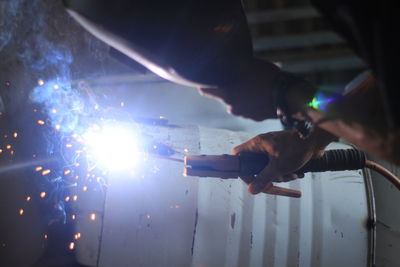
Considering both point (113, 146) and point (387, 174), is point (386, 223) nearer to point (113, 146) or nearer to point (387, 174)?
point (387, 174)

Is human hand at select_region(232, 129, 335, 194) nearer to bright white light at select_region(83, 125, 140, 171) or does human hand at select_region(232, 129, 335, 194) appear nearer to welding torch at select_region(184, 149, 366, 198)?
welding torch at select_region(184, 149, 366, 198)

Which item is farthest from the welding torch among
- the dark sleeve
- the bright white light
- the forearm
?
the dark sleeve

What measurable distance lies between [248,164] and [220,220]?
0.24 metres

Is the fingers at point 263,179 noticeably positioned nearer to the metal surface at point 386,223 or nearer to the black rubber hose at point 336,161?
the black rubber hose at point 336,161

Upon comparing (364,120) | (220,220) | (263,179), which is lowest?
(220,220)

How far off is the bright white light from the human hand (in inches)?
16.4

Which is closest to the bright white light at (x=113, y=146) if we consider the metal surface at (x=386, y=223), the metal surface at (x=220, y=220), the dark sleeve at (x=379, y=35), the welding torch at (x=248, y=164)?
the metal surface at (x=220, y=220)

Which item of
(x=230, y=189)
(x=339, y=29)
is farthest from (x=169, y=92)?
(x=339, y=29)

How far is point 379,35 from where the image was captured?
1.82ft

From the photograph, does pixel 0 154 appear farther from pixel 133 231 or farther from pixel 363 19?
pixel 363 19

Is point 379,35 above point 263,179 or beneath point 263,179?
above

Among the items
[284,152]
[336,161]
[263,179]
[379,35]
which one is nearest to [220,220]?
[263,179]

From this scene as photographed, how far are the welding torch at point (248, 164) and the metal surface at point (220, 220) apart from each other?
0.11 m

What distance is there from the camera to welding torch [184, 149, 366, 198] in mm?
1169
